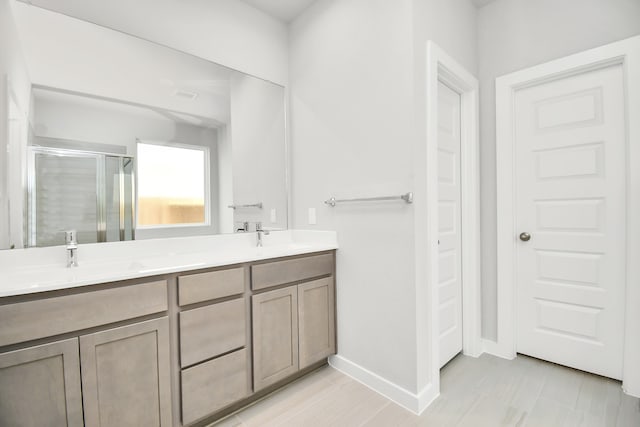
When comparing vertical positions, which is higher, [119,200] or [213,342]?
[119,200]

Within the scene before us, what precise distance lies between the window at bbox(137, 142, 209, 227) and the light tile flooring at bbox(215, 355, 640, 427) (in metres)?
1.19

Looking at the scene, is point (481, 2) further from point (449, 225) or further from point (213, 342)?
point (213, 342)

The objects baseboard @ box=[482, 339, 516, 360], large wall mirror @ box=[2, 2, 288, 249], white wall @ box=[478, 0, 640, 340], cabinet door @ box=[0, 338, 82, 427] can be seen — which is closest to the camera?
cabinet door @ box=[0, 338, 82, 427]

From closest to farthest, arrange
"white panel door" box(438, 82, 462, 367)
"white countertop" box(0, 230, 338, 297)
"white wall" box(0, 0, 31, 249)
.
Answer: "white countertop" box(0, 230, 338, 297)
"white wall" box(0, 0, 31, 249)
"white panel door" box(438, 82, 462, 367)

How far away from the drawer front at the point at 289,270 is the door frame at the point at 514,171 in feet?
4.33

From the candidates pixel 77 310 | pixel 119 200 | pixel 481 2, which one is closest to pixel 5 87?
pixel 119 200

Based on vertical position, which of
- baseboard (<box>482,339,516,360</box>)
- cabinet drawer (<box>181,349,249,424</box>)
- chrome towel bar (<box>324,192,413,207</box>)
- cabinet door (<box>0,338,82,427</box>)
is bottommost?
baseboard (<box>482,339,516,360</box>)

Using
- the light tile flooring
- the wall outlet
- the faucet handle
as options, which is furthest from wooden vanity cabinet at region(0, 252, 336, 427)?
the faucet handle

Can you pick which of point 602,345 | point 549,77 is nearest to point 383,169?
point 549,77

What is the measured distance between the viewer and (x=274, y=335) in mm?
1775

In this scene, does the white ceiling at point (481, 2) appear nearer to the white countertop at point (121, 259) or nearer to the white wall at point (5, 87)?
the white countertop at point (121, 259)

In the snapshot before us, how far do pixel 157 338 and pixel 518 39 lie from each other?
115 inches

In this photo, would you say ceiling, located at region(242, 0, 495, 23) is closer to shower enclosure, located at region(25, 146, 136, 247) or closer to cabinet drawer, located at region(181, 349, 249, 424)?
shower enclosure, located at region(25, 146, 136, 247)

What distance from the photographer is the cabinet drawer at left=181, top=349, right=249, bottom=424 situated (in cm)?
142
